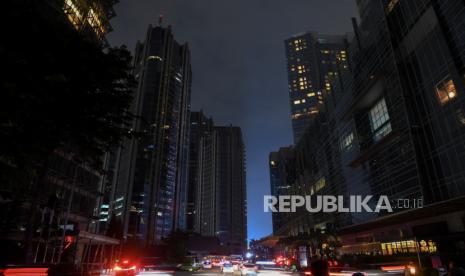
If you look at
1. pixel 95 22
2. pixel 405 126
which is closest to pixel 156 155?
pixel 95 22

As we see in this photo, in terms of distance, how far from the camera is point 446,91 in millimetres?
41938

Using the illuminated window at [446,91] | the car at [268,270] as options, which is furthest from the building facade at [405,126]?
the car at [268,270]

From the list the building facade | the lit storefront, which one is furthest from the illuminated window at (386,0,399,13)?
the lit storefront

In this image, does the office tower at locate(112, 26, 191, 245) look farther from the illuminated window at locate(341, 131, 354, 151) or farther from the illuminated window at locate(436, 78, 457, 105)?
the illuminated window at locate(436, 78, 457, 105)

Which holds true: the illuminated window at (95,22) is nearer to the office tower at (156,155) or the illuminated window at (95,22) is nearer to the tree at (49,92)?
the tree at (49,92)

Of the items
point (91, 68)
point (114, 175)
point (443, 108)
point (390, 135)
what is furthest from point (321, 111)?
point (114, 175)

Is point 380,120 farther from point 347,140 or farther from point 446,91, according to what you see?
point 446,91

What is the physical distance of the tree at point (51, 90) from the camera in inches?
276

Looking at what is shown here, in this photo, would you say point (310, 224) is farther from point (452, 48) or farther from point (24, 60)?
point (24, 60)

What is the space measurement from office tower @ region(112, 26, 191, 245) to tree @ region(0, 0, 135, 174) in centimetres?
14146

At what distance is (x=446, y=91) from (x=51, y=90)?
46033 millimetres

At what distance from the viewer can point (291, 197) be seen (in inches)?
5404

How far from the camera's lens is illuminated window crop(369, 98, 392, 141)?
5744 centimetres

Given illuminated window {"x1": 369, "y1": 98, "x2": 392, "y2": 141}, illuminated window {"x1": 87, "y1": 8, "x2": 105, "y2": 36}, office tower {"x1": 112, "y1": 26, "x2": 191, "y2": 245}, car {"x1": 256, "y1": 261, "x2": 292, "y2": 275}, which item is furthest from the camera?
office tower {"x1": 112, "y1": 26, "x2": 191, "y2": 245}
